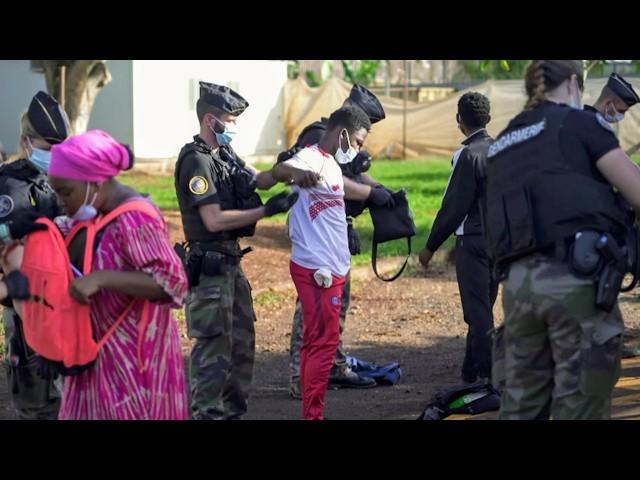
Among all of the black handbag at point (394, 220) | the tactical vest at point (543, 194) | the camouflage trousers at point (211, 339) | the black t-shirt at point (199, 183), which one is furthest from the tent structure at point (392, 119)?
the tactical vest at point (543, 194)

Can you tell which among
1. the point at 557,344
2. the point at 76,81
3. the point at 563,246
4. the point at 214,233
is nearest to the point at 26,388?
the point at 214,233

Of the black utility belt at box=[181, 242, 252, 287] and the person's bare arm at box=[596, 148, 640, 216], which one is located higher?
the person's bare arm at box=[596, 148, 640, 216]

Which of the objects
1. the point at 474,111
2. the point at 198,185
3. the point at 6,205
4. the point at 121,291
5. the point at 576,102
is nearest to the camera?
the point at 121,291

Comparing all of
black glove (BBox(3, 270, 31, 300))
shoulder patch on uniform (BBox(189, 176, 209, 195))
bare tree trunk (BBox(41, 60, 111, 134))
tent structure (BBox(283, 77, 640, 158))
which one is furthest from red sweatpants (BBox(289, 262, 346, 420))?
tent structure (BBox(283, 77, 640, 158))

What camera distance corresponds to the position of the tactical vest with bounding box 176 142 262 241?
6.33 meters

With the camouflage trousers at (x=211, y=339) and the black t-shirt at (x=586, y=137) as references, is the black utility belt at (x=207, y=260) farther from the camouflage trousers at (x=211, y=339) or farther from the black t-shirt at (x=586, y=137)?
the black t-shirt at (x=586, y=137)

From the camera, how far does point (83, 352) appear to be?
4.19 m

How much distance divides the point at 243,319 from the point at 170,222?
965 cm

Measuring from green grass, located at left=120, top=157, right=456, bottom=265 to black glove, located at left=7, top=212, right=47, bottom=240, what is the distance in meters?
8.78

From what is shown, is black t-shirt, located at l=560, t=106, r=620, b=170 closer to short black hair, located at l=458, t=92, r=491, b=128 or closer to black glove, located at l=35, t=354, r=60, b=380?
black glove, located at l=35, t=354, r=60, b=380

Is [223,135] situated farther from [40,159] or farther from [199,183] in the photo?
[40,159]

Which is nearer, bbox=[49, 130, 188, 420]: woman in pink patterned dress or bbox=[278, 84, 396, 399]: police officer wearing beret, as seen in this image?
bbox=[49, 130, 188, 420]: woman in pink patterned dress

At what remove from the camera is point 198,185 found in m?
6.20

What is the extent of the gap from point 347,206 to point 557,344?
3.39m
